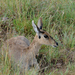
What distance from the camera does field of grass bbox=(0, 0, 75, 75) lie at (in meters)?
4.41

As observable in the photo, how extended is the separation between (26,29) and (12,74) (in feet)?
6.06

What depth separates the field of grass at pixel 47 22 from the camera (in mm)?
4406

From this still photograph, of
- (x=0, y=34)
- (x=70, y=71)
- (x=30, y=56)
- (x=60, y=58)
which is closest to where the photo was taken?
(x=70, y=71)

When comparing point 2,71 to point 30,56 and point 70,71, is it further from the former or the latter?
point 70,71

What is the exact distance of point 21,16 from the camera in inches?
208

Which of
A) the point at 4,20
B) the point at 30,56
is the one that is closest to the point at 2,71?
the point at 30,56

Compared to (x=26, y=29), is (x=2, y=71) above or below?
below

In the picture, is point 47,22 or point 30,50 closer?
point 30,50

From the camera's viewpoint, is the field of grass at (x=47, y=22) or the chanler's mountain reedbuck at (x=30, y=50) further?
the field of grass at (x=47, y=22)

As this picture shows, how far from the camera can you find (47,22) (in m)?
5.21

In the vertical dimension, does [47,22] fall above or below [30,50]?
above

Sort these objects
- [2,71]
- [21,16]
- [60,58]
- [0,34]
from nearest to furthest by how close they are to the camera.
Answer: [2,71]
[60,58]
[0,34]
[21,16]

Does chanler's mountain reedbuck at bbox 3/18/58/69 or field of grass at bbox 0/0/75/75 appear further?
field of grass at bbox 0/0/75/75

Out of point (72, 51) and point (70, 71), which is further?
point (72, 51)
